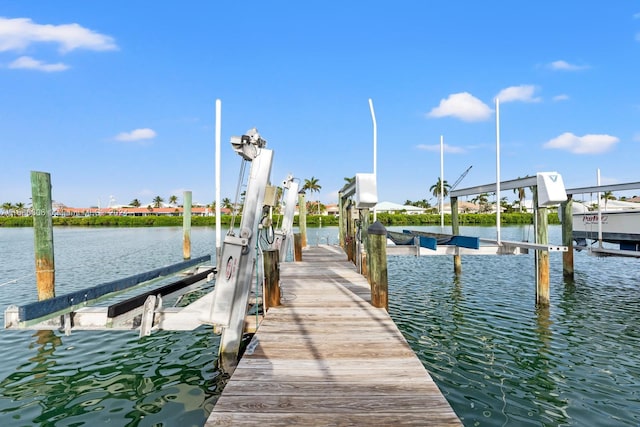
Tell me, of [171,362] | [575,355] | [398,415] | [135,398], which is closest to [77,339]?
[171,362]

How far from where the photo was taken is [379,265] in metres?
7.15

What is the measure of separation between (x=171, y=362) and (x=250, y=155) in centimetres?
459

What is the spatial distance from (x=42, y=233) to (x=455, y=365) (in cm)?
1141

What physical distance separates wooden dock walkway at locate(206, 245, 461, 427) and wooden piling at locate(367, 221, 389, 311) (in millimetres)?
321

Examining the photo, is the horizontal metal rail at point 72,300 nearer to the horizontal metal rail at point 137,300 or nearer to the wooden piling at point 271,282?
the horizontal metal rail at point 137,300

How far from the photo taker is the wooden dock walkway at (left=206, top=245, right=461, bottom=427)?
11.5 ft

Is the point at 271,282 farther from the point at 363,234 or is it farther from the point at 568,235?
the point at 568,235

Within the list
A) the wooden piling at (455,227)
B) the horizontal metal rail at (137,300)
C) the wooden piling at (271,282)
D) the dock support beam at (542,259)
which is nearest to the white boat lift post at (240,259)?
the wooden piling at (271,282)

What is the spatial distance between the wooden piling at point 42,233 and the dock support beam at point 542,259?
14856 millimetres

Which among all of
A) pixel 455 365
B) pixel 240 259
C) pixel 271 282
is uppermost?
pixel 240 259

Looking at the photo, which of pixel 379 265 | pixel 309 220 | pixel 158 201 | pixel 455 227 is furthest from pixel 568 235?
pixel 158 201

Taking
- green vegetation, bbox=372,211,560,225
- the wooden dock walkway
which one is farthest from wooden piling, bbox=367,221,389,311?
green vegetation, bbox=372,211,560,225

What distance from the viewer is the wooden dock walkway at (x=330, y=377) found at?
350 centimetres

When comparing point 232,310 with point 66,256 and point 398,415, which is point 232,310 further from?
point 66,256
